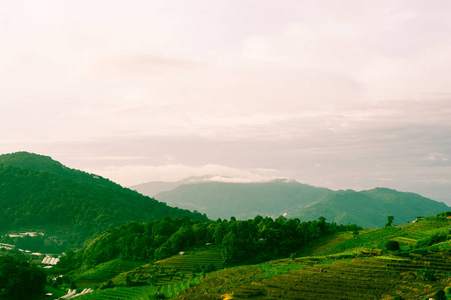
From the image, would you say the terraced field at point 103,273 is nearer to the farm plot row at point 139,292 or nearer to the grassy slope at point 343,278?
the farm plot row at point 139,292

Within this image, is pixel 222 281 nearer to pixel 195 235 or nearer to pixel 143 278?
pixel 143 278

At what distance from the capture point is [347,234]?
338 feet

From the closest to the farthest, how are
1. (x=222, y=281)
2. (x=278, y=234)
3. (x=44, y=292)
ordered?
(x=222, y=281), (x=44, y=292), (x=278, y=234)

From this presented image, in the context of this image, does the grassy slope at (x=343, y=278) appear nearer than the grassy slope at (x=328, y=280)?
Yes

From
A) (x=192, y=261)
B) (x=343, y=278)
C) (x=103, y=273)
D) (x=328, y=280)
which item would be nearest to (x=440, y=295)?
(x=343, y=278)

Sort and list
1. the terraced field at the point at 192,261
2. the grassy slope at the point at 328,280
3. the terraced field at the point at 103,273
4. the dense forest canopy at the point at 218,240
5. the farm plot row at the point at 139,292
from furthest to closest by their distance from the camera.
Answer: the dense forest canopy at the point at 218,240
the terraced field at the point at 103,273
the terraced field at the point at 192,261
the farm plot row at the point at 139,292
the grassy slope at the point at 328,280

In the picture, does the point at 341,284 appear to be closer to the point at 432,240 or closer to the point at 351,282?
the point at 351,282

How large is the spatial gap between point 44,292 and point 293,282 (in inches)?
1957

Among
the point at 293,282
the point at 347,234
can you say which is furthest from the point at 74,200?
the point at 293,282

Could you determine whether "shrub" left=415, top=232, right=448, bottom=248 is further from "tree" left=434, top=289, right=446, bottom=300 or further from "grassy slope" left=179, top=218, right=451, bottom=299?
"tree" left=434, top=289, right=446, bottom=300

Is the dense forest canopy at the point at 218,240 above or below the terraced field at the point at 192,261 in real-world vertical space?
above

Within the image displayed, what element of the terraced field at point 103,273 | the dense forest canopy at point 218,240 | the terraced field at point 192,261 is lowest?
the terraced field at point 103,273

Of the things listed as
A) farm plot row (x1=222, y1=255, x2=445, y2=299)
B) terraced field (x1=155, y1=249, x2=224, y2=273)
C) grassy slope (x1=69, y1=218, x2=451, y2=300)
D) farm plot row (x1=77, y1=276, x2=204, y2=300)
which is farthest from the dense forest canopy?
farm plot row (x1=222, y1=255, x2=445, y2=299)

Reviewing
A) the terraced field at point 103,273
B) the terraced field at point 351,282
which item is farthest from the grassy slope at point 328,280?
the terraced field at point 103,273
